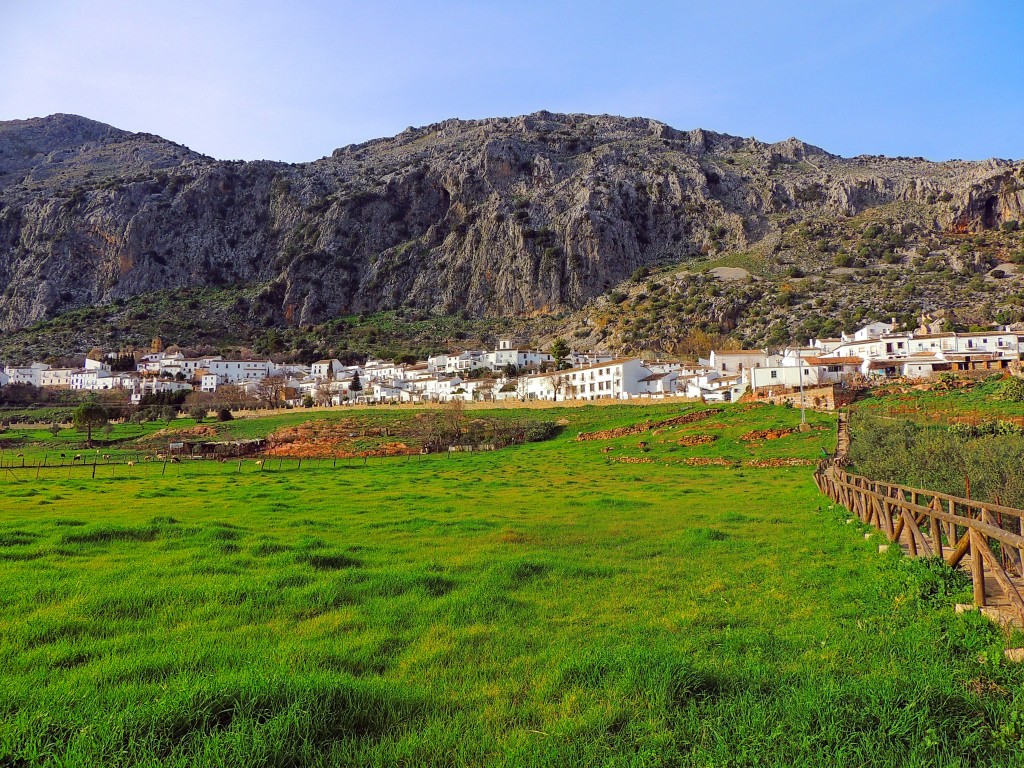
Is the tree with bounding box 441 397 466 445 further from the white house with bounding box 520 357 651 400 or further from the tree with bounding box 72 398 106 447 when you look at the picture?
the tree with bounding box 72 398 106 447

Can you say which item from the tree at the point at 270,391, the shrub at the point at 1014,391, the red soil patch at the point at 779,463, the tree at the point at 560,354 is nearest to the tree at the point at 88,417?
the tree at the point at 270,391

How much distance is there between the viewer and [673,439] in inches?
1956

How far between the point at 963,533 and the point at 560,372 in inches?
3536

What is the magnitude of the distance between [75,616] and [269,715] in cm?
468

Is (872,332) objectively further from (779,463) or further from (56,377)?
(56,377)

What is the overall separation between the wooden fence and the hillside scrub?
0.71 meters

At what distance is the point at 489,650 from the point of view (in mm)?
6363

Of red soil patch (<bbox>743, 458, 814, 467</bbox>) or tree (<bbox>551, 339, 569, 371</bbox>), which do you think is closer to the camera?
red soil patch (<bbox>743, 458, 814, 467</bbox>)

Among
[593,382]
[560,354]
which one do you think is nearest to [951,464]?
[593,382]

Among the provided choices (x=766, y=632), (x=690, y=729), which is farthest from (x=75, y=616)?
(x=766, y=632)

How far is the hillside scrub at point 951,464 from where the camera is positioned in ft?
43.7

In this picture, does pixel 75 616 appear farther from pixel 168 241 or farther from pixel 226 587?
pixel 168 241

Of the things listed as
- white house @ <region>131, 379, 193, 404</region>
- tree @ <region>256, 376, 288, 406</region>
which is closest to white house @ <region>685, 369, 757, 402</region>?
tree @ <region>256, 376, 288, 406</region>

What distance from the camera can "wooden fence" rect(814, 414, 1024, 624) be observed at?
6.73 meters
